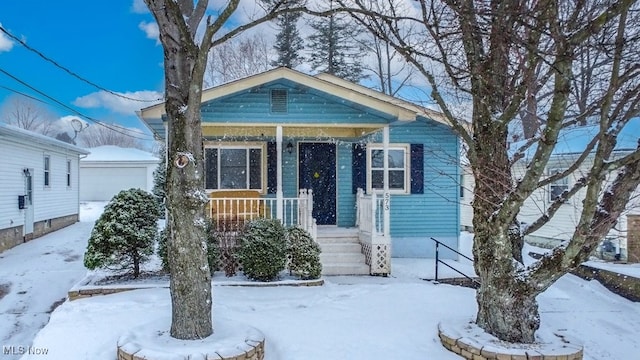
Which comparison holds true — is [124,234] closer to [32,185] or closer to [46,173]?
[32,185]

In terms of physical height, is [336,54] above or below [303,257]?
above

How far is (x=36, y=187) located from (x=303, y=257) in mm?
11195

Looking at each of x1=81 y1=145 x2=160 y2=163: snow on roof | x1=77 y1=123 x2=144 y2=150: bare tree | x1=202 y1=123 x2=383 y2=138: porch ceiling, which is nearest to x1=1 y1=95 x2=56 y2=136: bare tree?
x1=77 y1=123 x2=144 y2=150: bare tree

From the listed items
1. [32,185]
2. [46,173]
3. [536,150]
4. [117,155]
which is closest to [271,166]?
[536,150]

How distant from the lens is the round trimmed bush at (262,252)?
308 inches

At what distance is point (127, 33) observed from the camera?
1778cm

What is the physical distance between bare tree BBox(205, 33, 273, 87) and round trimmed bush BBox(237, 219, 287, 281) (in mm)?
17959

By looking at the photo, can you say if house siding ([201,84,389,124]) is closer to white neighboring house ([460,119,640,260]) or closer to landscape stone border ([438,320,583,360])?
white neighboring house ([460,119,640,260])

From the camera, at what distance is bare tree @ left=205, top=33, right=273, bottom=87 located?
81.4ft

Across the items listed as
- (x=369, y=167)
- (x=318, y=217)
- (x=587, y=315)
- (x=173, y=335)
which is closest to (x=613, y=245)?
(x=587, y=315)

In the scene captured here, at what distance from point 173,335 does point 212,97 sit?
17.7 ft

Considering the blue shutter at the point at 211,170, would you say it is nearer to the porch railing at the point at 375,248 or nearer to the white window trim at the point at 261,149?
the white window trim at the point at 261,149

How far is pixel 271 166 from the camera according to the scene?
37.0 feet

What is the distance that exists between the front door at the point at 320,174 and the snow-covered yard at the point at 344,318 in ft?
9.57
